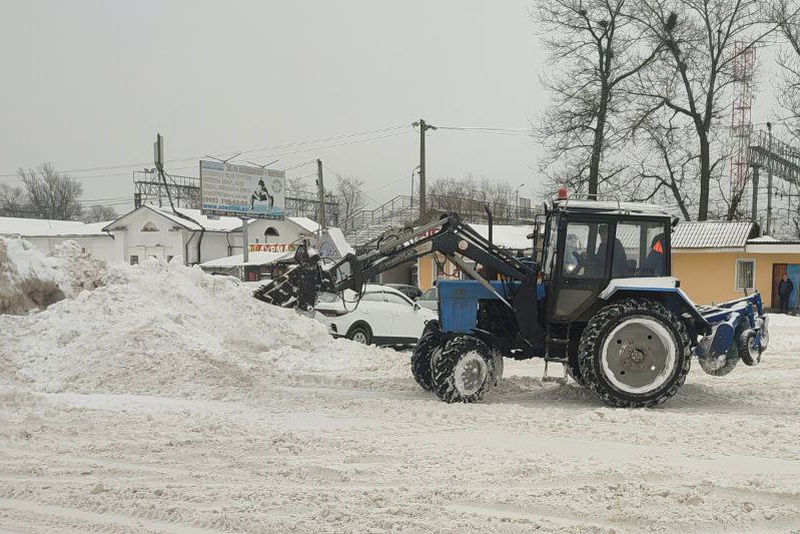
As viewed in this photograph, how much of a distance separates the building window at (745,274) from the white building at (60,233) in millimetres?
38767

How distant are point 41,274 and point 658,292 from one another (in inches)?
369

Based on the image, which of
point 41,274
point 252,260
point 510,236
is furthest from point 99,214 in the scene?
point 41,274

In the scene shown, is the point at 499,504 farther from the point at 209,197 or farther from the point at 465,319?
the point at 209,197

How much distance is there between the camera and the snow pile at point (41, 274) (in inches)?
432

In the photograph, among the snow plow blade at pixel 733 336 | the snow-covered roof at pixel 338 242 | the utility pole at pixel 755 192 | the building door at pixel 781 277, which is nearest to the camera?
the snow plow blade at pixel 733 336

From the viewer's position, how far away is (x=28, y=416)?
7441 mm

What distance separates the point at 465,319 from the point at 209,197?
31.4 metres

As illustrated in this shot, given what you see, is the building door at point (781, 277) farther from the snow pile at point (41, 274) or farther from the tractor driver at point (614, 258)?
the snow pile at point (41, 274)

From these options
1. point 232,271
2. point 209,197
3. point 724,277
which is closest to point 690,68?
point 724,277

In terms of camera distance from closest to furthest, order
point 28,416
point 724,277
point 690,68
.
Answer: point 28,416, point 724,277, point 690,68

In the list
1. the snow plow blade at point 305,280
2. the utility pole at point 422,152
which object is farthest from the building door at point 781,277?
the snow plow blade at point 305,280

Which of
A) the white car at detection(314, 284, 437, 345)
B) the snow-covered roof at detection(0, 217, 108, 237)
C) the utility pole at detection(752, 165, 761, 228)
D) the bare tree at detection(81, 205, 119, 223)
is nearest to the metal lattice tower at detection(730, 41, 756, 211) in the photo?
the utility pole at detection(752, 165, 761, 228)

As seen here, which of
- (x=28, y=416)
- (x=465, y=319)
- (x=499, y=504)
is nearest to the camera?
(x=499, y=504)

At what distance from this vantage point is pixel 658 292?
8.69m
